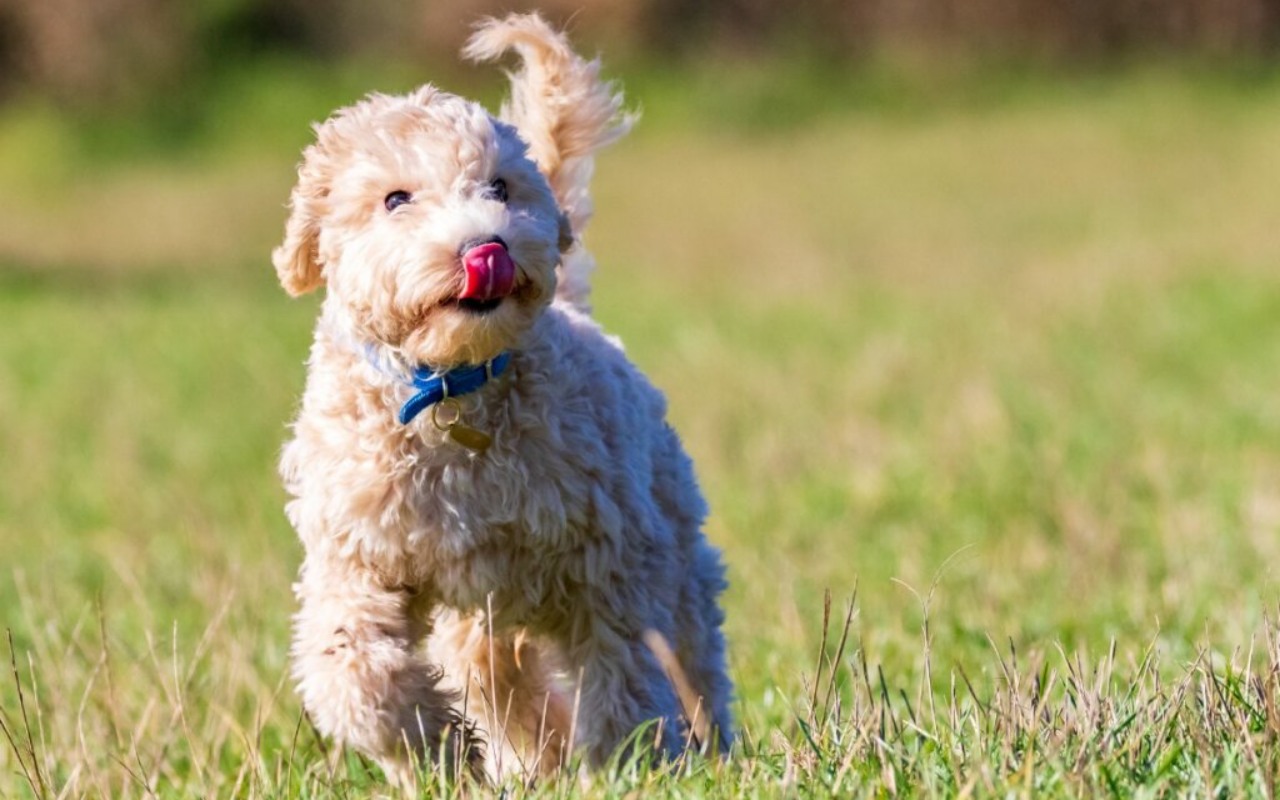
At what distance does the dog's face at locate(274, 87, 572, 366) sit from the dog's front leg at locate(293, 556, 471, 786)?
558mm

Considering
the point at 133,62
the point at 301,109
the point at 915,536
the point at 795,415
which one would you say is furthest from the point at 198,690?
the point at 133,62

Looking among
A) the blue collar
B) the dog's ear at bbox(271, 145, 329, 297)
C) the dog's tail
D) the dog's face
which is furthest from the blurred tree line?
the blue collar

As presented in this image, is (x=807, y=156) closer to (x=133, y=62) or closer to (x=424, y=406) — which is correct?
(x=133, y=62)

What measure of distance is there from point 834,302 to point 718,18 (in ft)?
63.6

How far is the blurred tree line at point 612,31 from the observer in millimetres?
33000

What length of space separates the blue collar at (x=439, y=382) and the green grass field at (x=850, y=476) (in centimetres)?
72

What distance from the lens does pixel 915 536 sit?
26.1ft

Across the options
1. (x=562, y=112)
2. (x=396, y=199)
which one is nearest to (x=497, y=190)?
(x=396, y=199)

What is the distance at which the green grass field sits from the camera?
411cm

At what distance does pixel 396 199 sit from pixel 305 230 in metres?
0.36

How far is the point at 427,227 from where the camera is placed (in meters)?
4.16

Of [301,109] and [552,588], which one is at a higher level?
[301,109]

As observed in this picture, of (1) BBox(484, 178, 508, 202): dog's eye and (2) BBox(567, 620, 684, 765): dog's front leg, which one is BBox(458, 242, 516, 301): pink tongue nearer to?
(1) BBox(484, 178, 508, 202): dog's eye

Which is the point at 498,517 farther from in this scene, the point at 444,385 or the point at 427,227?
the point at 427,227
